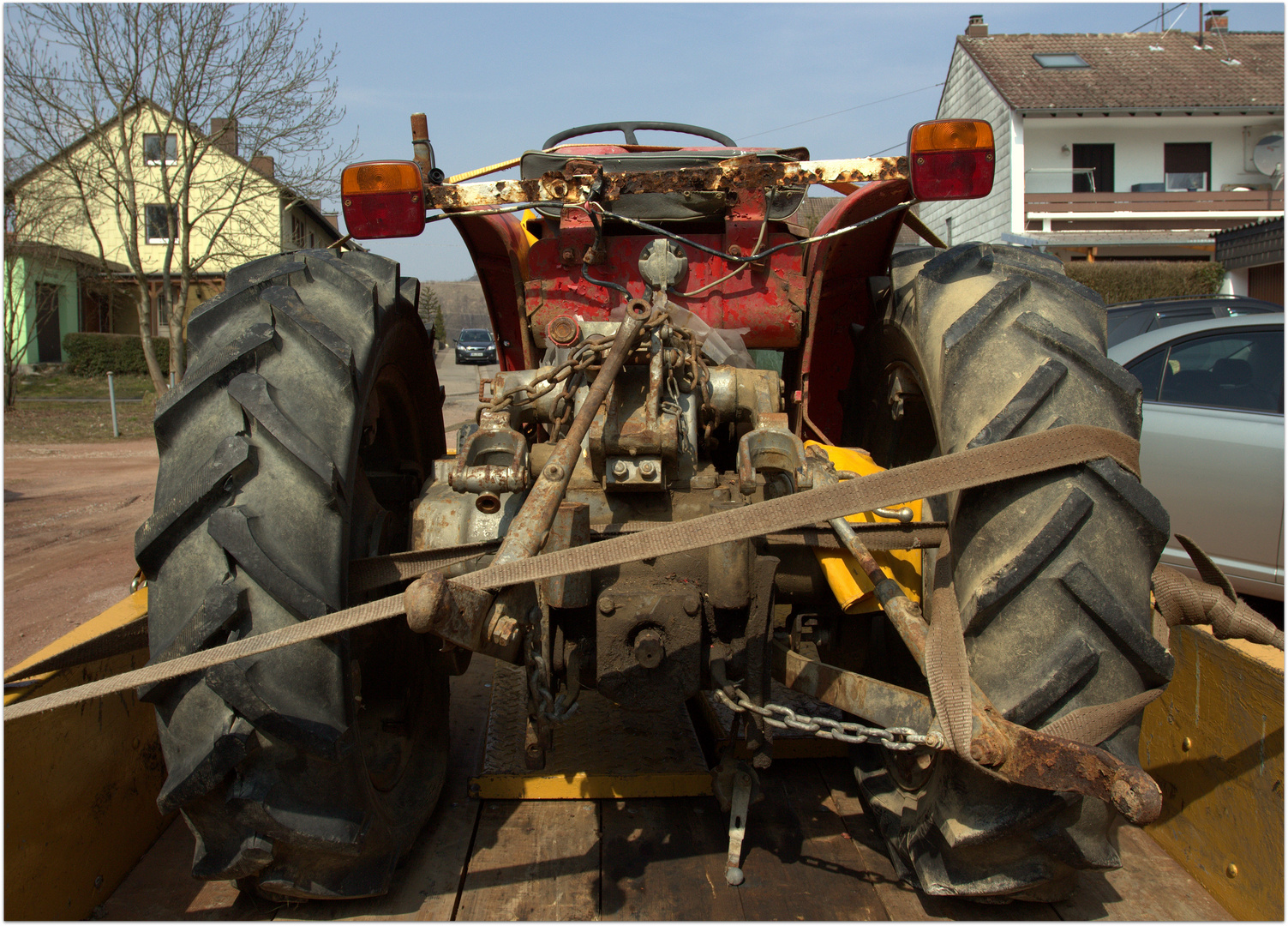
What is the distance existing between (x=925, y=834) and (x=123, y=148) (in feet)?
76.3

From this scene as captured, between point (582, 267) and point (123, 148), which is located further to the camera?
point (123, 148)

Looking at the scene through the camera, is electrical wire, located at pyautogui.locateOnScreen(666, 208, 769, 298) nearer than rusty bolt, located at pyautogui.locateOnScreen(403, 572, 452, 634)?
No

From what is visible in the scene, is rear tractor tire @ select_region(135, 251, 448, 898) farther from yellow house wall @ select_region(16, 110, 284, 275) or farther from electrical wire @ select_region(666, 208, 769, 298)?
yellow house wall @ select_region(16, 110, 284, 275)

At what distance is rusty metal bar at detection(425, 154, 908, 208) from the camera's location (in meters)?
2.67

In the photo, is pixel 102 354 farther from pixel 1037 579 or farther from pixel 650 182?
pixel 1037 579

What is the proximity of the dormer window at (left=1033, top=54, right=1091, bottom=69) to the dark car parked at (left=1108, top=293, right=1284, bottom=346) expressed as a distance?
2641 centimetres

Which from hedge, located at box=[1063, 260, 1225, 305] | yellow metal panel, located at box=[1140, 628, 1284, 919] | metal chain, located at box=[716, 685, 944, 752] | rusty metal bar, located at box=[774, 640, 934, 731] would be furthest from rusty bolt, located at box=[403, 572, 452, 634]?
hedge, located at box=[1063, 260, 1225, 305]

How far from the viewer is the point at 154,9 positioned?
62.3ft

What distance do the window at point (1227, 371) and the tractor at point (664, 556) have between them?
10.6 ft

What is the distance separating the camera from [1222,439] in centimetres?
469

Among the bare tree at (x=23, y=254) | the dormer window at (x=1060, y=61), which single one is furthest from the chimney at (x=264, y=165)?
the dormer window at (x=1060, y=61)

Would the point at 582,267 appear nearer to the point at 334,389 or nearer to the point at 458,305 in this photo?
the point at 334,389

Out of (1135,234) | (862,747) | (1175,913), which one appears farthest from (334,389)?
(1135,234)

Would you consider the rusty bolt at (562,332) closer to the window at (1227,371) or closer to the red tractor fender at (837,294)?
the red tractor fender at (837,294)
